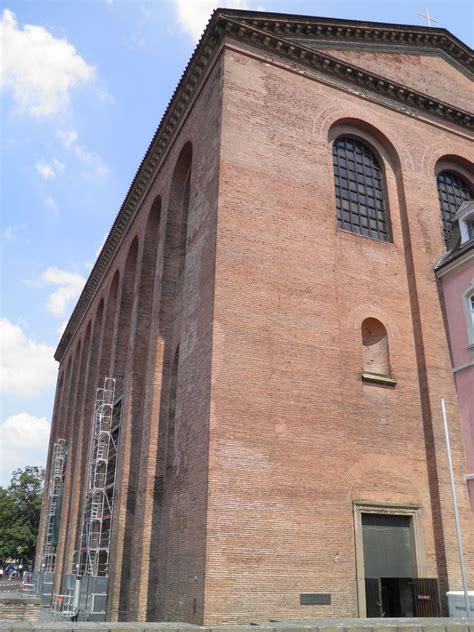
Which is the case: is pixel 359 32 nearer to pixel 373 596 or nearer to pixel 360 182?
pixel 360 182

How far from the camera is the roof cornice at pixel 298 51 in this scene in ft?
57.4

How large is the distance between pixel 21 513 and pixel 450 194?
167 ft

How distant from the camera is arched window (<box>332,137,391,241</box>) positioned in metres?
17.8

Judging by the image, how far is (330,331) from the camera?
15.0 meters

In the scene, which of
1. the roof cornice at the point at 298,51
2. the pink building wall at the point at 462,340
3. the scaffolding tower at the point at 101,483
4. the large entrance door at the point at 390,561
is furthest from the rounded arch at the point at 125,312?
the pink building wall at the point at 462,340

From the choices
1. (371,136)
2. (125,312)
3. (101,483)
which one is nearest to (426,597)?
(371,136)

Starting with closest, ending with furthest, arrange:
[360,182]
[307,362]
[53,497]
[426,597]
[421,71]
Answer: [426,597] < [307,362] < [360,182] < [421,71] < [53,497]

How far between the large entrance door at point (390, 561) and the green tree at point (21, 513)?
4818cm

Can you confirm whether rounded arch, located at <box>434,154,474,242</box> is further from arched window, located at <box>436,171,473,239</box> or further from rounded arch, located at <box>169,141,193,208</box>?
rounded arch, located at <box>169,141,193,208</box>

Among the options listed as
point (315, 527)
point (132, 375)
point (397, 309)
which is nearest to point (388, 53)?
point (397, 309)

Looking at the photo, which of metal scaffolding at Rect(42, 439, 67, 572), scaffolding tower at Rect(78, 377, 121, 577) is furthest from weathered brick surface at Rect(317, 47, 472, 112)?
metal scaffolding at Rect(42, 439, 67, 572)

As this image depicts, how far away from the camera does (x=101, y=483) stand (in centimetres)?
2317

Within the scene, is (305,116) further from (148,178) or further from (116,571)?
(116,571)

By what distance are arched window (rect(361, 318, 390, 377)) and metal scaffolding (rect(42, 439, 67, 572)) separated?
21.2 m
